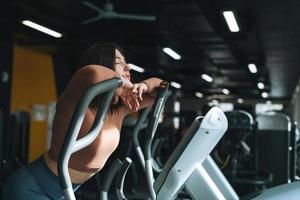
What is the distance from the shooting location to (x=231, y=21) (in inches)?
247

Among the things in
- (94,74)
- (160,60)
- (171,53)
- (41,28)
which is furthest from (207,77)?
(94,74)

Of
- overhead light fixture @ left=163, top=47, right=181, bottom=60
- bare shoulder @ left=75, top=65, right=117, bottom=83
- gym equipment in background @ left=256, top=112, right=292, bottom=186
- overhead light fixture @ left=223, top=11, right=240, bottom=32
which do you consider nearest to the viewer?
bare shoulder @ left=75, top=65, right=117, bottom=83

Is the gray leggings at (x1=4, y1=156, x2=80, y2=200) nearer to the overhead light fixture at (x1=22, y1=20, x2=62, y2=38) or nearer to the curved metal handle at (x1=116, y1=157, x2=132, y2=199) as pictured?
the curved metal handle at (x1=116, y1=157, x2=132, y2=199)

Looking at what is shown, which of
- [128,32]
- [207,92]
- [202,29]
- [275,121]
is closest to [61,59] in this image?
[128,32]

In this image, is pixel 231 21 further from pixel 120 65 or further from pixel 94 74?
pixel 94 74

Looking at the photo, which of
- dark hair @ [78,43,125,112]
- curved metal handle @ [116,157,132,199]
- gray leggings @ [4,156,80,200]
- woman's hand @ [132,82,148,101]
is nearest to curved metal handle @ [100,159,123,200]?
curved metal handle @ [116,157,132,199]

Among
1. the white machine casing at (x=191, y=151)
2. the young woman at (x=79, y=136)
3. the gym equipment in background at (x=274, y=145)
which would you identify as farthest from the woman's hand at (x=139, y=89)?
the gym equipment in background at (x=274, y=145)

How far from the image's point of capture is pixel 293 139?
4.68 meters

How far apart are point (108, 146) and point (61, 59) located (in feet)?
29.7

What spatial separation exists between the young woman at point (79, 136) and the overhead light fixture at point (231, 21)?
453 cm

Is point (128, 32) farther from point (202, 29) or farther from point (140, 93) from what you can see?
point (140, 93)

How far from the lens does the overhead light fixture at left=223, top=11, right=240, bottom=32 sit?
590cm

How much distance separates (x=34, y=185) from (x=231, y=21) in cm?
531

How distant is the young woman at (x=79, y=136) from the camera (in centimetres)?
148
